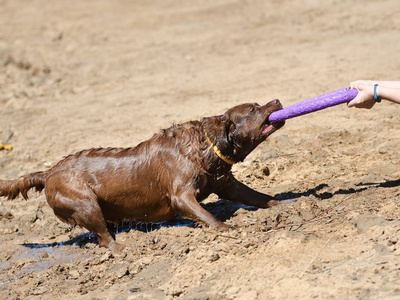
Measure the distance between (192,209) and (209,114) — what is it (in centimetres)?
399

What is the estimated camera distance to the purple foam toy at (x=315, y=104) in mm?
6464

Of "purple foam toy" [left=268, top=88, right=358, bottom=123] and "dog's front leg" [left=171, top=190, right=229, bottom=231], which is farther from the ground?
"purple foam toy" [left=268, top=88, right=358, bottom=123]

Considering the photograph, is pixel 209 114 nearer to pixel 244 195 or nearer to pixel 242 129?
pixel 244 195

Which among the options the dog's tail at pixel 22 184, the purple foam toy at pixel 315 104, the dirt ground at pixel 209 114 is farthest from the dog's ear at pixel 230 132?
the dog's tail at pixel 22 184

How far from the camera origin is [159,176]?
24.2 feet

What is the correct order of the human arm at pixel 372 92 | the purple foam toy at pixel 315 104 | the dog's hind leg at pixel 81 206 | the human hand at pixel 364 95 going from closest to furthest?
the human arm at pixel 372 92, the human hand at pixel 364 95, the purple foam toy at pixel 315 104, the dog's hind leg at pixel 81 206

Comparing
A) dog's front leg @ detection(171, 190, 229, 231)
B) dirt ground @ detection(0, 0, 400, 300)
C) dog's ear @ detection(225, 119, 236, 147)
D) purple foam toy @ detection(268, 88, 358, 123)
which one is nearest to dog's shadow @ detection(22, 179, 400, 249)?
dirt ground @ detection(0, 0, 400, 300)

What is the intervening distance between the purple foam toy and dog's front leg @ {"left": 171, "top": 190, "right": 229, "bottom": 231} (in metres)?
1.23

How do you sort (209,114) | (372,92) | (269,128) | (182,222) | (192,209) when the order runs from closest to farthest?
(372,92), (192,209), (269,128), (182,222), (209,114)

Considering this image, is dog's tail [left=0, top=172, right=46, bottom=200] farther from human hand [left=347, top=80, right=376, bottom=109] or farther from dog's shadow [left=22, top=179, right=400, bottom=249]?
human hand [left=347, top=80, right=376, bottom=109]

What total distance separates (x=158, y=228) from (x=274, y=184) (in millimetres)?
1637

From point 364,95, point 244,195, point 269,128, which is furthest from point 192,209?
point 364,95

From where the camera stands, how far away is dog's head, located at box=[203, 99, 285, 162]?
718 cm

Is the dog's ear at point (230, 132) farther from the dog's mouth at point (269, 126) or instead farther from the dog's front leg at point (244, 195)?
the dog's front leg at point (244, 195)
